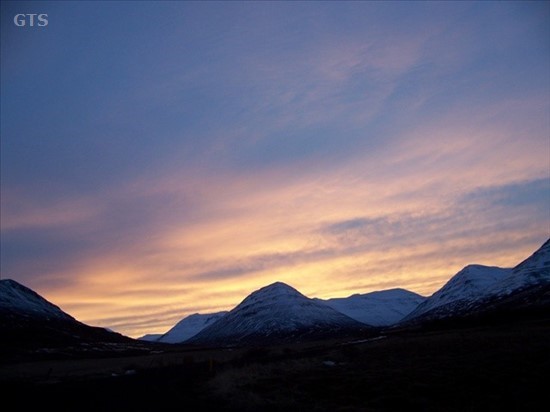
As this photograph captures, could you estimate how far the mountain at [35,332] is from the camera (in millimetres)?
113131

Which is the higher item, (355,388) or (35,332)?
(35,332)

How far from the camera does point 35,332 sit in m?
138

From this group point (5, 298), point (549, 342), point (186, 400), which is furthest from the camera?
point (5, 298)

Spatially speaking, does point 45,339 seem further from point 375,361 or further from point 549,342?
point 549,342

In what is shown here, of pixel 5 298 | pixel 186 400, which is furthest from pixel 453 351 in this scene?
pixel 5 298

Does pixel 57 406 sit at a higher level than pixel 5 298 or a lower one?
lower

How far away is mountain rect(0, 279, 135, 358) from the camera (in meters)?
113

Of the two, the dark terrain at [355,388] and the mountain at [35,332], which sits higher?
the mountain at [35,332]

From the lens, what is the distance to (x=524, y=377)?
1033 inches

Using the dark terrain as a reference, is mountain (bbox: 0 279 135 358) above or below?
above

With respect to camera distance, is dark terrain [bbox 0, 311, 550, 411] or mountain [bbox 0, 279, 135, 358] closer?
dark terrain [bbox 0, 311, 550, 411]

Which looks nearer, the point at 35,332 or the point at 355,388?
the point at 355,388

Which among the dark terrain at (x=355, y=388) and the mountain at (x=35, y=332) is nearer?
the dark terrain at (x=355, y=388)

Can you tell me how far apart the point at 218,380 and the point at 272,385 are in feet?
21.8
